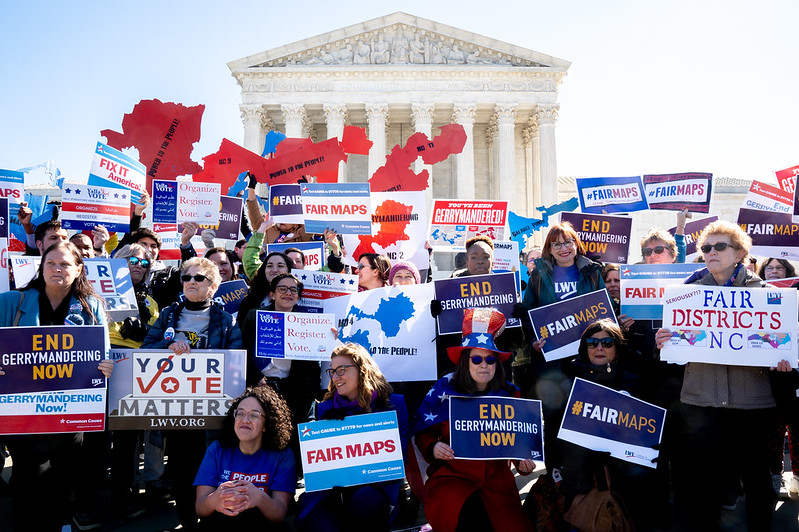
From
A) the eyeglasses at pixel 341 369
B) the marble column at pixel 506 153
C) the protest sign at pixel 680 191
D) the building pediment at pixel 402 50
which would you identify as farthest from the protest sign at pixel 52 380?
the building pediment at pixel 402 50

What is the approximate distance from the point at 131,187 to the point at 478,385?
229 inches

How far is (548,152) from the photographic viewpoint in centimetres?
3522

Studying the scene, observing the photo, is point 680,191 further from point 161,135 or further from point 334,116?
point 334,116

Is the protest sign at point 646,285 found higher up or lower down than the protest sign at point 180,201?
lower down

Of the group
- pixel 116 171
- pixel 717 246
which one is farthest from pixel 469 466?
pixel 116 171

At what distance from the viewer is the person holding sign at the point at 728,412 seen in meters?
4.54

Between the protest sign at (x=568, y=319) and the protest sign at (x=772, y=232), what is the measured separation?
314 cm

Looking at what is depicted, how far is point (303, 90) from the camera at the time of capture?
35656mm

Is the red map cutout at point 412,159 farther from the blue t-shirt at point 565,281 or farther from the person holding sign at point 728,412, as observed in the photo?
the person holding sign at point 728,412

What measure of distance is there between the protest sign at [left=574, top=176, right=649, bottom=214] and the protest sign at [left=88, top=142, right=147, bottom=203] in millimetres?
6068

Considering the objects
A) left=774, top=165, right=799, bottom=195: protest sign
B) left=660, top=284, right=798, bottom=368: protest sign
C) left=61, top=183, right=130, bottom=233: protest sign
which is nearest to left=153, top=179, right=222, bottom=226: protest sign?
left=61, top=183, right=130, bottom=233: protest sign

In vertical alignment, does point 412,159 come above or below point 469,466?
above

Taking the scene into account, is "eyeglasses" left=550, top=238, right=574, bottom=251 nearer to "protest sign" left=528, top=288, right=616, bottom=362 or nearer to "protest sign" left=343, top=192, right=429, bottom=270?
"protest sign" left=528, top=288, right=616, bottom=362

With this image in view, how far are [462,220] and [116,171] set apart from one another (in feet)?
15.2
